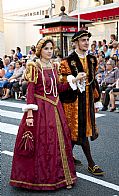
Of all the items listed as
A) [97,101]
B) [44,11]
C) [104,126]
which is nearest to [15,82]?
[104,126]

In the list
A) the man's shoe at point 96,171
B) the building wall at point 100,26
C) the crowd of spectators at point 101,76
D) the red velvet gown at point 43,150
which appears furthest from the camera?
the building wall at point 100,26

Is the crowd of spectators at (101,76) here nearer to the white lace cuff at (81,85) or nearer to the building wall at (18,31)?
the white lace cuff at (81,85)

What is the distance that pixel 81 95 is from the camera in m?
4.71

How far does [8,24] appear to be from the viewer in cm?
2944

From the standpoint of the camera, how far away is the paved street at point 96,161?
4.32m

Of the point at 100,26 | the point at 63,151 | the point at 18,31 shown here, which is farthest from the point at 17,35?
the point at 63,151

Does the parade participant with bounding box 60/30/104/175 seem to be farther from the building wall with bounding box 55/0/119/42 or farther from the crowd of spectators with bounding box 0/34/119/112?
the building wall with bounding box 55/0/119/42

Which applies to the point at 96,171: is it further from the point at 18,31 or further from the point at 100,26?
the point at 18,31

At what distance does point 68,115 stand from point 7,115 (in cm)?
474

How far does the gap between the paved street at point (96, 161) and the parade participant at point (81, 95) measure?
0.72 feet

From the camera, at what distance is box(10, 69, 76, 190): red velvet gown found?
425 cm

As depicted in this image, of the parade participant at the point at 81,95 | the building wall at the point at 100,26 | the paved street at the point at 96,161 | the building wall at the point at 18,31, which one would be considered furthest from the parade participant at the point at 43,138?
the building wall at the point at 18,31

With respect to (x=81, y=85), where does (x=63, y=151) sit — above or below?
below

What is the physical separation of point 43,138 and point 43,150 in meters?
0.13
